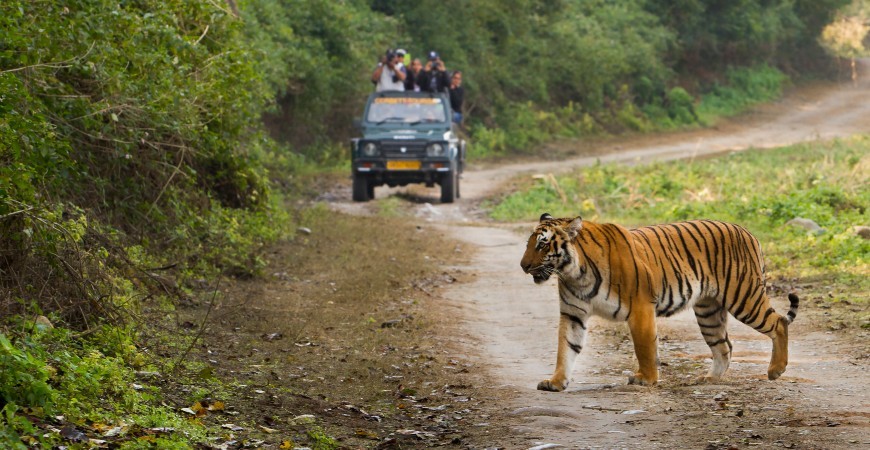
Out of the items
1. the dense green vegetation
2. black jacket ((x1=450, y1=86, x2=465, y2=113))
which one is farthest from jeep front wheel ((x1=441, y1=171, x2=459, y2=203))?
the dense green vegetation

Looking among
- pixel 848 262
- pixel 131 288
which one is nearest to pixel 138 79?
pixel 131 288

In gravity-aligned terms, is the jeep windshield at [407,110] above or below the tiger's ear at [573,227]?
below

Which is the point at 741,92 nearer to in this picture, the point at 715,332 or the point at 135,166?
the point at 135,166

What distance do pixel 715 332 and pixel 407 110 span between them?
1479cm

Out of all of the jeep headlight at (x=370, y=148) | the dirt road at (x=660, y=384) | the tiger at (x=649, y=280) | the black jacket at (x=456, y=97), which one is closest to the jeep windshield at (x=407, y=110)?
the jeep headlight at (x=370, y=148)

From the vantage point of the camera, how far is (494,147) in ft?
115

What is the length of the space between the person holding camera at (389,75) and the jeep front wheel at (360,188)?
205 cm

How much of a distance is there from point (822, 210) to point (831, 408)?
1043cm

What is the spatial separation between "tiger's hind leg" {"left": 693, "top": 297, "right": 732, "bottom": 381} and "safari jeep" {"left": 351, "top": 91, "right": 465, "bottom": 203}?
13.7m

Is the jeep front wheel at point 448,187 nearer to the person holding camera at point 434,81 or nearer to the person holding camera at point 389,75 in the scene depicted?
the person holding camera at point 434,81

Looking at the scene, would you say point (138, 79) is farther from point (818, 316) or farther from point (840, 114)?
point (840, 114)

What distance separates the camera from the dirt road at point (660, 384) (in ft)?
21.6

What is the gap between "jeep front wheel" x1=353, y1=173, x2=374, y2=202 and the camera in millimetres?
23031

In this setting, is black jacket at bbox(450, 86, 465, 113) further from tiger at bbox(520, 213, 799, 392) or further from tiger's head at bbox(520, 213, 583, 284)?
tiger's head at bbox(520, 213, 583, 284)
